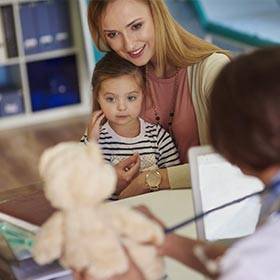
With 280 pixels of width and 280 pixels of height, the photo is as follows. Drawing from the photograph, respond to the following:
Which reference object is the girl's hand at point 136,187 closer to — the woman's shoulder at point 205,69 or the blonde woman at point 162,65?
the blonde woman at point 162,65

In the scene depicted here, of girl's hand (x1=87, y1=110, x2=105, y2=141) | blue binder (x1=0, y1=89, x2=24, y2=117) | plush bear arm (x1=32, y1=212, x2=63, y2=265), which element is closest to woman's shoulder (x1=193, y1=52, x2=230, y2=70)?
girl's hand (x1=87, y1=110, x2=105, y2=141)

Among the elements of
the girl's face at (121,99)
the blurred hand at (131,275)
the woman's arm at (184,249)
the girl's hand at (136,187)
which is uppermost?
the girl's face at (121,99)

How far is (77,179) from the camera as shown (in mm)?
804

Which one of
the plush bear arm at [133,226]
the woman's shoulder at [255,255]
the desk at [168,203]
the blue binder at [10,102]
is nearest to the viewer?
the woman's shoulder at [255,255]

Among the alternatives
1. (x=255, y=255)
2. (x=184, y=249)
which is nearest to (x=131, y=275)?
(x=184, y=249)

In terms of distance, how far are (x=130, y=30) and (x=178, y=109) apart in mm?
211

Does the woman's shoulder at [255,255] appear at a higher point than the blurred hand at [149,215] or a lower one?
lower

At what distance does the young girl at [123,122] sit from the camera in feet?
5.13

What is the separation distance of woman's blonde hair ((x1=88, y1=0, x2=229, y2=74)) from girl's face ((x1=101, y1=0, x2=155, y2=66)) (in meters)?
0.01

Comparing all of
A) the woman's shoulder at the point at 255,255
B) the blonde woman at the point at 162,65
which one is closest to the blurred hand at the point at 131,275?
the woman's shoulder at the point at 255,255

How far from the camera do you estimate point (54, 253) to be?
33.4 inches

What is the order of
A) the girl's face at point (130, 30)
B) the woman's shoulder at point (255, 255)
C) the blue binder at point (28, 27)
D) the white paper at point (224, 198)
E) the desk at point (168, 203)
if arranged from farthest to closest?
the blue binder at point (28, 27) → the girl's face at point (130, 30) → the desk at point (168, 203) → the white paper at point (224, 198) → the woman's shoulder at point (255, 255)

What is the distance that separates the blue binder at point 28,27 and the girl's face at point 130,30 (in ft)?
7.64

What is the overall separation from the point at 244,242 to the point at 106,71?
2.87ft
